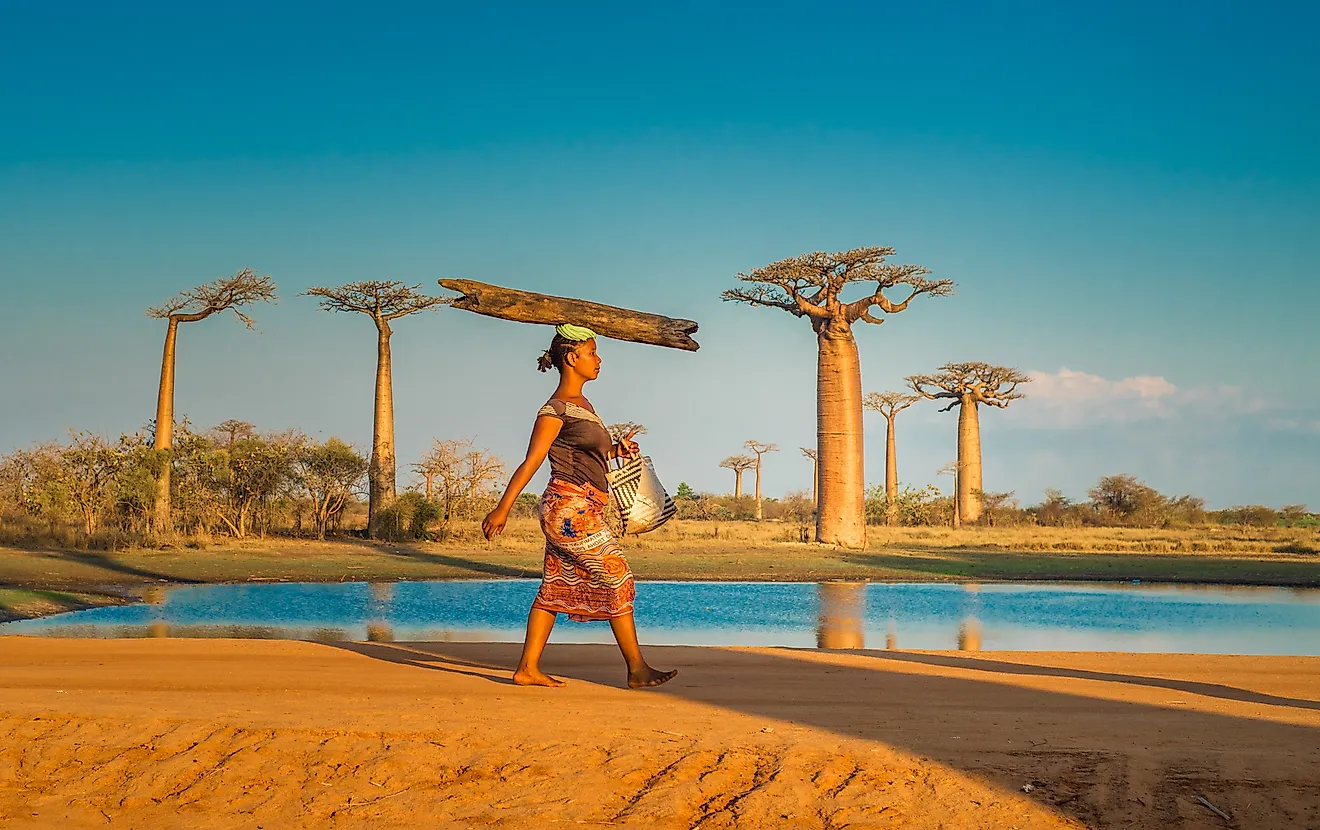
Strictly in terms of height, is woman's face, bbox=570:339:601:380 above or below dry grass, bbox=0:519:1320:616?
above

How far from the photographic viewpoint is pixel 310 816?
3797mm

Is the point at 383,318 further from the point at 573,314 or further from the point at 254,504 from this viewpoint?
the point at 573,314

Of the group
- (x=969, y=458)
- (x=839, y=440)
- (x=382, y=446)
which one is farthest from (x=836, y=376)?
(x=969, y=458)

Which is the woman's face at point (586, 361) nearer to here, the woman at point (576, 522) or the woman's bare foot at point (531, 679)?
the woman at point (576, 522)

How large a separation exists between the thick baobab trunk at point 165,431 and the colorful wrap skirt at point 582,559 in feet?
61.9

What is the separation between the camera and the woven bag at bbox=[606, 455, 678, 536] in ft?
19.1

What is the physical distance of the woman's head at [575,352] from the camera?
584 cm

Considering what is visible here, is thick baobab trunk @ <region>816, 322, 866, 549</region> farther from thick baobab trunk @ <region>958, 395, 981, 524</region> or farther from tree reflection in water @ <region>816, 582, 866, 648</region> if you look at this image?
thick baobab trunk @ <region>958, 395, 981, 524</region>

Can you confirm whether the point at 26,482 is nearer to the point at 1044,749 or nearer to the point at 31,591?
the point at 31,591

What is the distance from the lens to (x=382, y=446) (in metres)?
28.5

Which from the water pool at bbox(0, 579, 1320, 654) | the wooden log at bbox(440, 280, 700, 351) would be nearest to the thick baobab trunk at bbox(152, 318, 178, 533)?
the water pool at bbox(0, 579, 1320, 654)

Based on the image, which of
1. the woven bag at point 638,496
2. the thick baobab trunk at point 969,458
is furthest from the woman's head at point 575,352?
the thick baobab trunk at point 969,458

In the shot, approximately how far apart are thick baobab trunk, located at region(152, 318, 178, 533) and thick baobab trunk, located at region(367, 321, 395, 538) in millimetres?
4484

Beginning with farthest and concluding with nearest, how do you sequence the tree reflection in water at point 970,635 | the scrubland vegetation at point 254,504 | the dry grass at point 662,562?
1. the scrubland vegetation at point 254,504
2. the dry grass at point 662,562
3. the tree reflection in water at point 970,635
